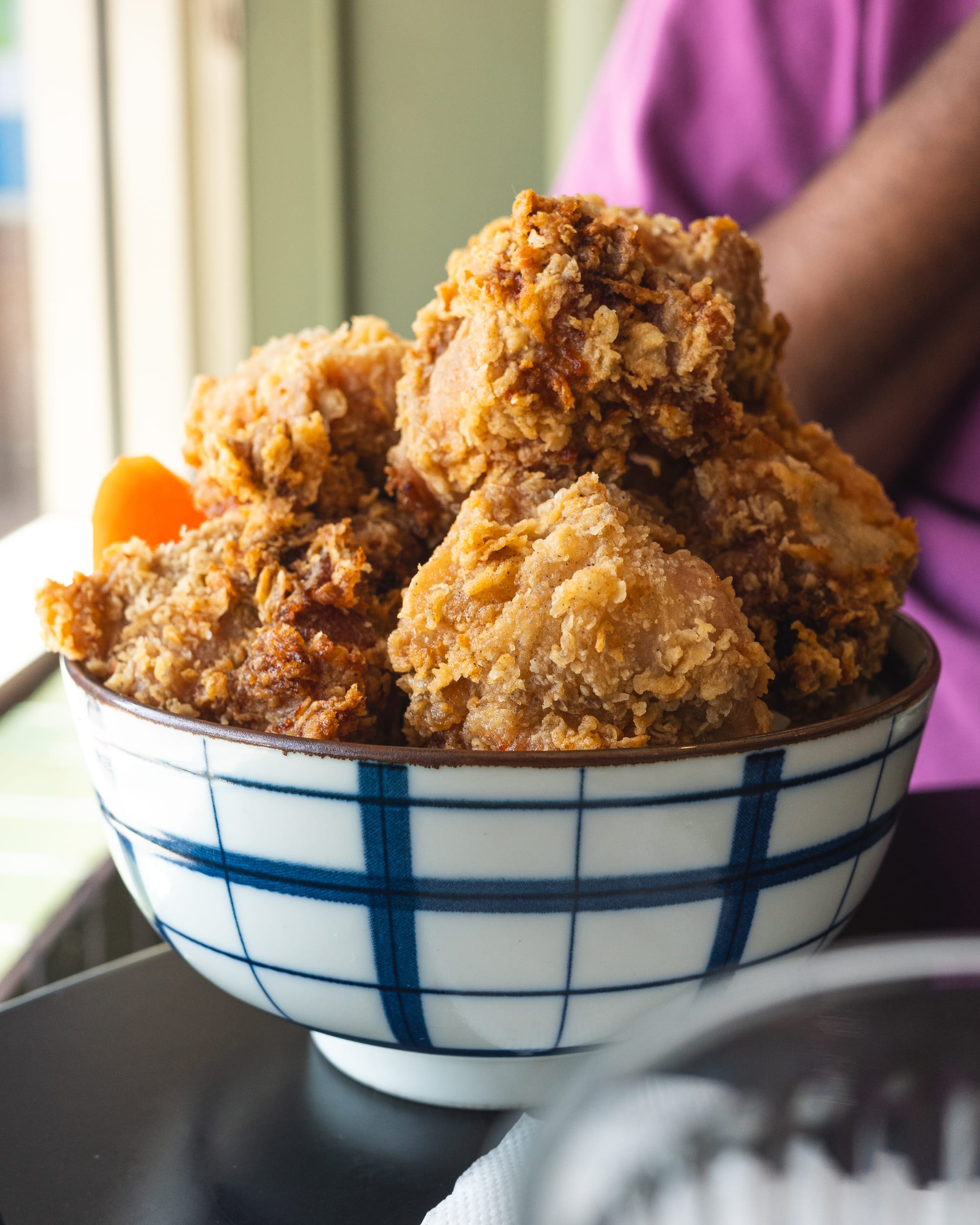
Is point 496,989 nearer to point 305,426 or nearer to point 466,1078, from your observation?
point 466,1078

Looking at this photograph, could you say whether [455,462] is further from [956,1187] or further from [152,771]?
[956,1187]

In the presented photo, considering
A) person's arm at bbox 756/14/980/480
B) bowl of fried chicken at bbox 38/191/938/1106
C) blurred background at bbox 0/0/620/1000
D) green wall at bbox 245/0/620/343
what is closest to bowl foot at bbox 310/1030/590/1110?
bowl of fried chicken at bbox 38/191/938/1106

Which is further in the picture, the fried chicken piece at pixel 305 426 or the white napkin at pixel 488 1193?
the fried chicken piece at pixel 305 426

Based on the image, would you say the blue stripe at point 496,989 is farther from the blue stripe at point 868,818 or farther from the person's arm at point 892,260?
the person's arm at point 892,260

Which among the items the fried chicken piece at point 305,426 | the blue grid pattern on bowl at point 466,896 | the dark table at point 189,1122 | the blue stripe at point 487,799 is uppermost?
the fried chicken piece at point 305,426

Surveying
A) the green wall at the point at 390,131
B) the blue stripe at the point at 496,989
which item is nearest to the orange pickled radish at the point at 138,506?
the blue stripe at the point at 496,989

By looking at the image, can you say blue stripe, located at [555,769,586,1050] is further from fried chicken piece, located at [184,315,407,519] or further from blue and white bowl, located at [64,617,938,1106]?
fried chicken piece, located at [184,315,407,519]
